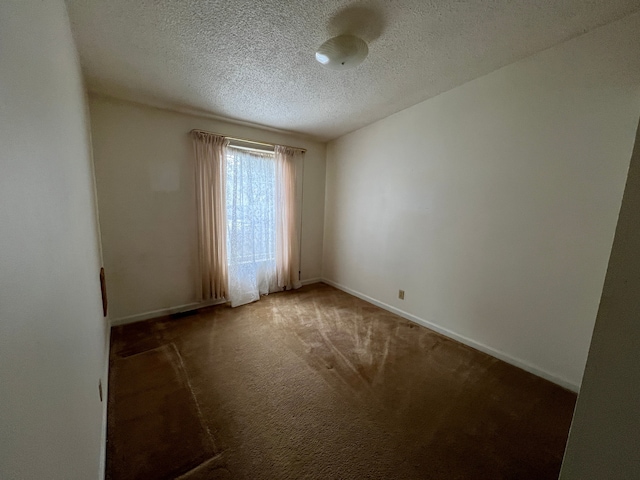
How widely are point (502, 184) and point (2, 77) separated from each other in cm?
268

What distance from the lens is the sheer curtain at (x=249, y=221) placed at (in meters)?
2.97

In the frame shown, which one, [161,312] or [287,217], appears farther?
[287,217]

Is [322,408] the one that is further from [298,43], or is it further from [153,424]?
[298,43]

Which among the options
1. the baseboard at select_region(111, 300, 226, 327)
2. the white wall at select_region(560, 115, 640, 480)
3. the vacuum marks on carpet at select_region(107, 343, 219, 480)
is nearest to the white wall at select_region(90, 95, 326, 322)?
the baseboard at select_region(111, 300, 226, 327)

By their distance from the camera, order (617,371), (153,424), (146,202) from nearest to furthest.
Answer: (617,371) → (153,424) → (146,202)

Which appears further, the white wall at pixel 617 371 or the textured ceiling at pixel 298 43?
the textured ceiling at pixel 298 43

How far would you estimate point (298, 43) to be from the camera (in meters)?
1.59

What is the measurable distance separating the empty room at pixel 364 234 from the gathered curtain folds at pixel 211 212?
0.10 feet

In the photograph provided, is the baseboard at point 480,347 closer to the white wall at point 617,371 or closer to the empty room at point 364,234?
the empty room at point 364,234

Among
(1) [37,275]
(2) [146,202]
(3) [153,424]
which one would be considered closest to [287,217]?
(2) [146,202]

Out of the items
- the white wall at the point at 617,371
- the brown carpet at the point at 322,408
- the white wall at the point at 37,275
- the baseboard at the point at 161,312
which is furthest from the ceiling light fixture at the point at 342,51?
the baseboard at the point at 161,312

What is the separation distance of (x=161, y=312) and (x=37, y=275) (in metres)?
2.59

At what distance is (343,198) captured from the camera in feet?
11.8

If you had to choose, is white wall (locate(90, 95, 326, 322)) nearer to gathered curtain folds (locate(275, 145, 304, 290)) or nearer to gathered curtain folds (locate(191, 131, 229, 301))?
gathered curtain folds (locate(191, 131, 229, 301))
